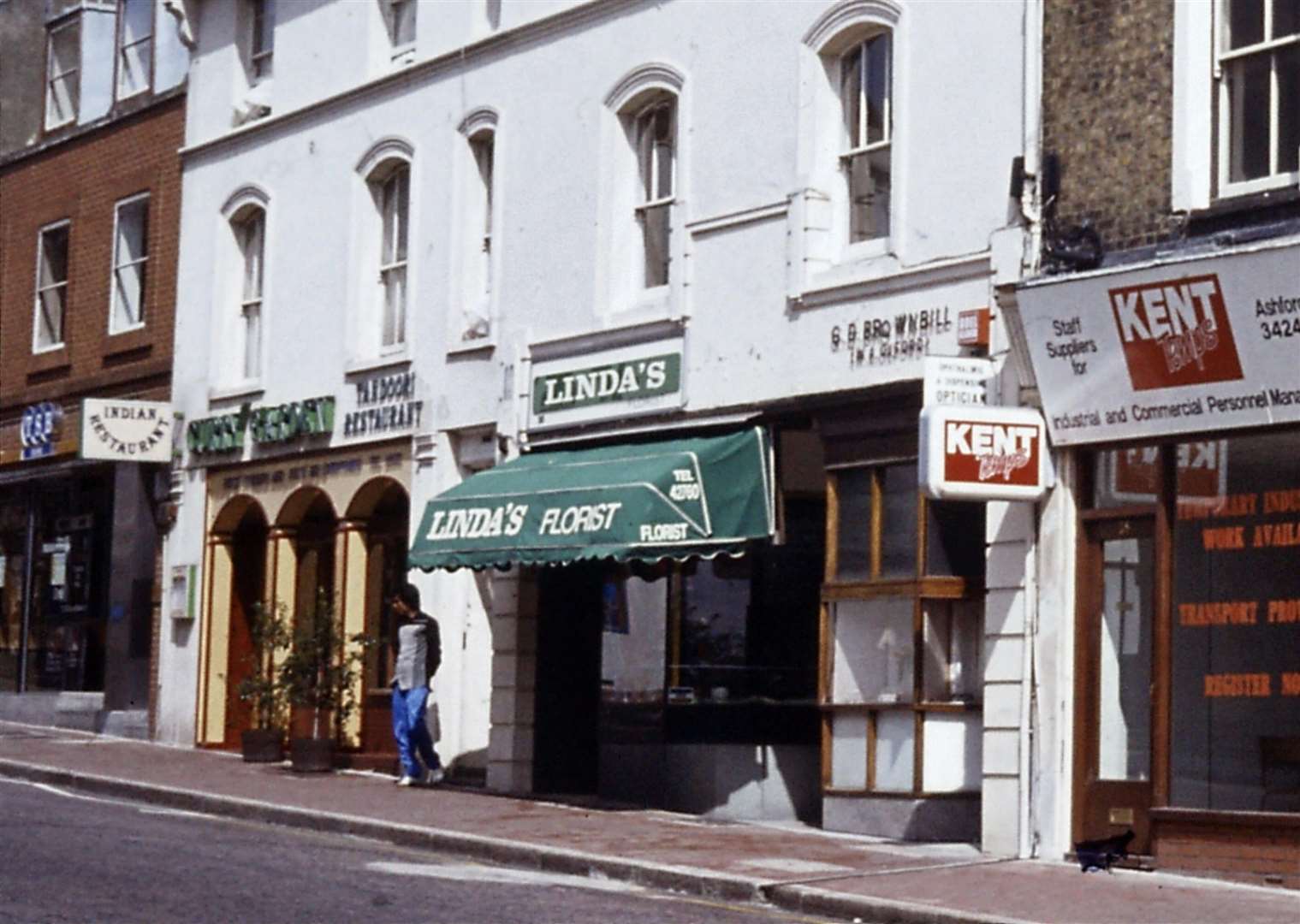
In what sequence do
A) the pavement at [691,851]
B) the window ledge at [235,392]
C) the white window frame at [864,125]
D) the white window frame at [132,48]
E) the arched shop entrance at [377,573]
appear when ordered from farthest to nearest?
the white window frame at [132,48] < the window ledge at [235,392] < the arched shop entrance at [377,573] < the white window frame at [864,125] < the pavement at [691,851]

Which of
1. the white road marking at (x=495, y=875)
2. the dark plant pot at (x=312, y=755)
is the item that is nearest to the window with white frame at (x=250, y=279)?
the dark plant pot at (x=312, y=755)

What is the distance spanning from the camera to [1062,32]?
17156mm

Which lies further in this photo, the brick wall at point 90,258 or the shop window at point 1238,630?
the brick wall at point 90,258

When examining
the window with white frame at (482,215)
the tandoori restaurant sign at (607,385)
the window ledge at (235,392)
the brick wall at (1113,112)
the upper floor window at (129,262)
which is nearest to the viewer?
the brick wall at (1113,112)

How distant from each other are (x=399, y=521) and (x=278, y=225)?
3.84m

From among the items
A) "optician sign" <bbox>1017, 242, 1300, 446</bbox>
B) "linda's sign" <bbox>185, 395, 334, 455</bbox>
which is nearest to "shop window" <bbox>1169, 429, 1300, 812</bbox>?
"optician sign" <bbox>1017, 242, 1300, 446</bbox>

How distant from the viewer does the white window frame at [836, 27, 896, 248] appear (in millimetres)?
18938

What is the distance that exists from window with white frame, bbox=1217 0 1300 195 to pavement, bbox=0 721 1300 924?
14.7 feet

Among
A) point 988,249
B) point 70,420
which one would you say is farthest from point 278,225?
point 988,249

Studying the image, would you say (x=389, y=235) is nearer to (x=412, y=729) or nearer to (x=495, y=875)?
(x=412, y=729)

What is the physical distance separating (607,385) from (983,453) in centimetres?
541

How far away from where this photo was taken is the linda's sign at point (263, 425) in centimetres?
2550

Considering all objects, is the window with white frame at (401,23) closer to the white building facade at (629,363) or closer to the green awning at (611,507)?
the white building facade at (629,363)

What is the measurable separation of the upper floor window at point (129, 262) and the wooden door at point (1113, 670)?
50.6ft
